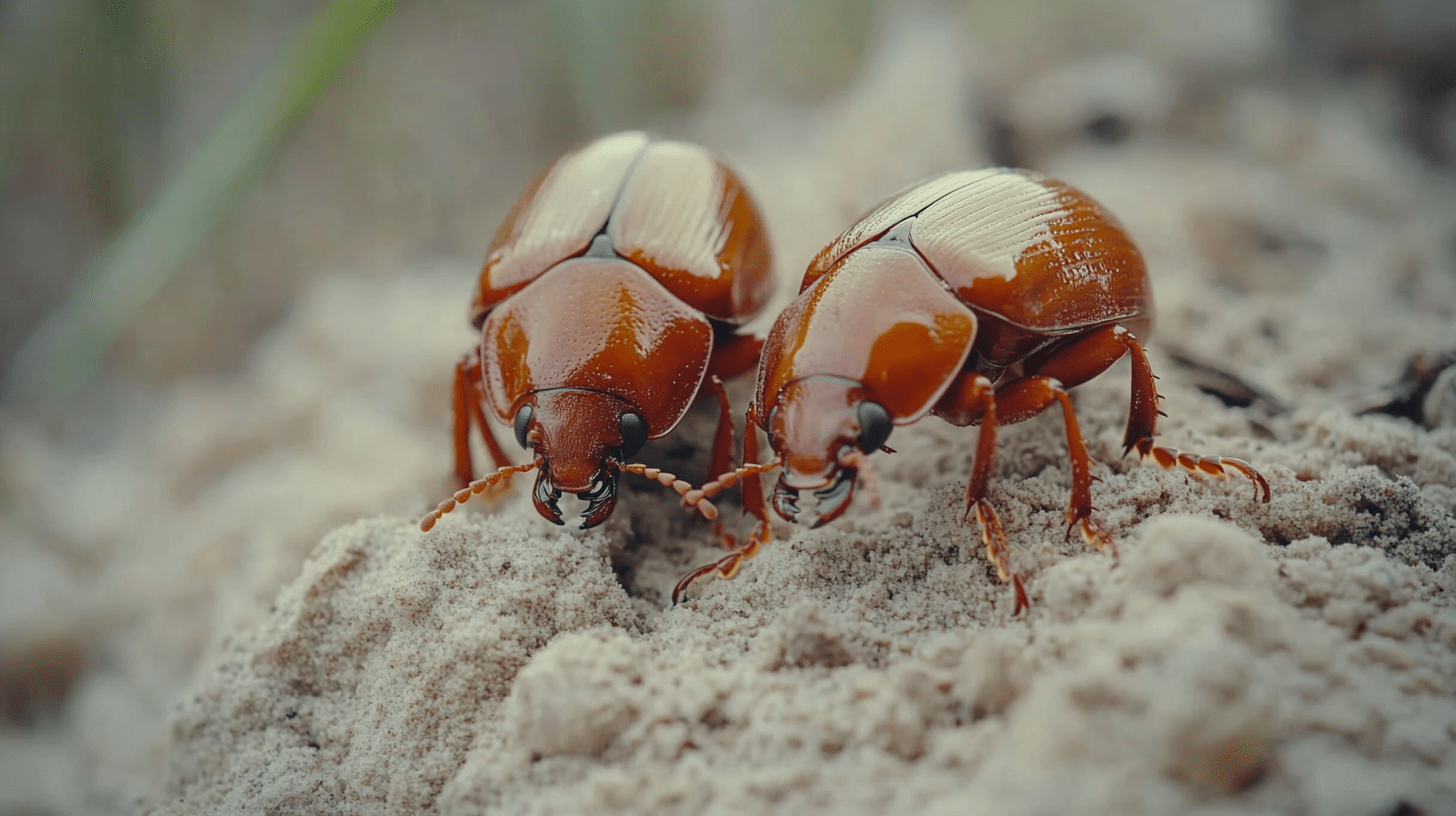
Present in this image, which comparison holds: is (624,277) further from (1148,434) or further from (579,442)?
A: (1148,434)

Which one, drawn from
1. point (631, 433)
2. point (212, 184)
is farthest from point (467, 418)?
point (212, 184)

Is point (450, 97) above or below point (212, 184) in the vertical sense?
above

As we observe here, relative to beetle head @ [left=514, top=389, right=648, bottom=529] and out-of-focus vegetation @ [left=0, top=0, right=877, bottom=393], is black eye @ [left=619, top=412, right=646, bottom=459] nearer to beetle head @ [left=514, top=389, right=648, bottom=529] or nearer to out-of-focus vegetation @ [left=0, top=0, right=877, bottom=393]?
beetle head @ [left=514, top=389, right=648, bottom=529]

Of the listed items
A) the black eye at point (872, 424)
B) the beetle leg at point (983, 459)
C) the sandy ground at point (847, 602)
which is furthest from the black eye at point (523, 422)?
the beetle leg at point (983, 459)

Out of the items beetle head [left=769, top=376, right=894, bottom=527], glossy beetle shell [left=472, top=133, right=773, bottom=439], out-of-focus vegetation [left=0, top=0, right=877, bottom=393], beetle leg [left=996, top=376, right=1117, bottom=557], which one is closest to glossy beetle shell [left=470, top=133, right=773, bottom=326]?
glossy beetle shell [left=472, top=133, right=773, bottom=439]

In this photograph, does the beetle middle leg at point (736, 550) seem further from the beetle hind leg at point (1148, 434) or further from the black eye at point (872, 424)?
the beetle hind leg at point (1148, 434)
